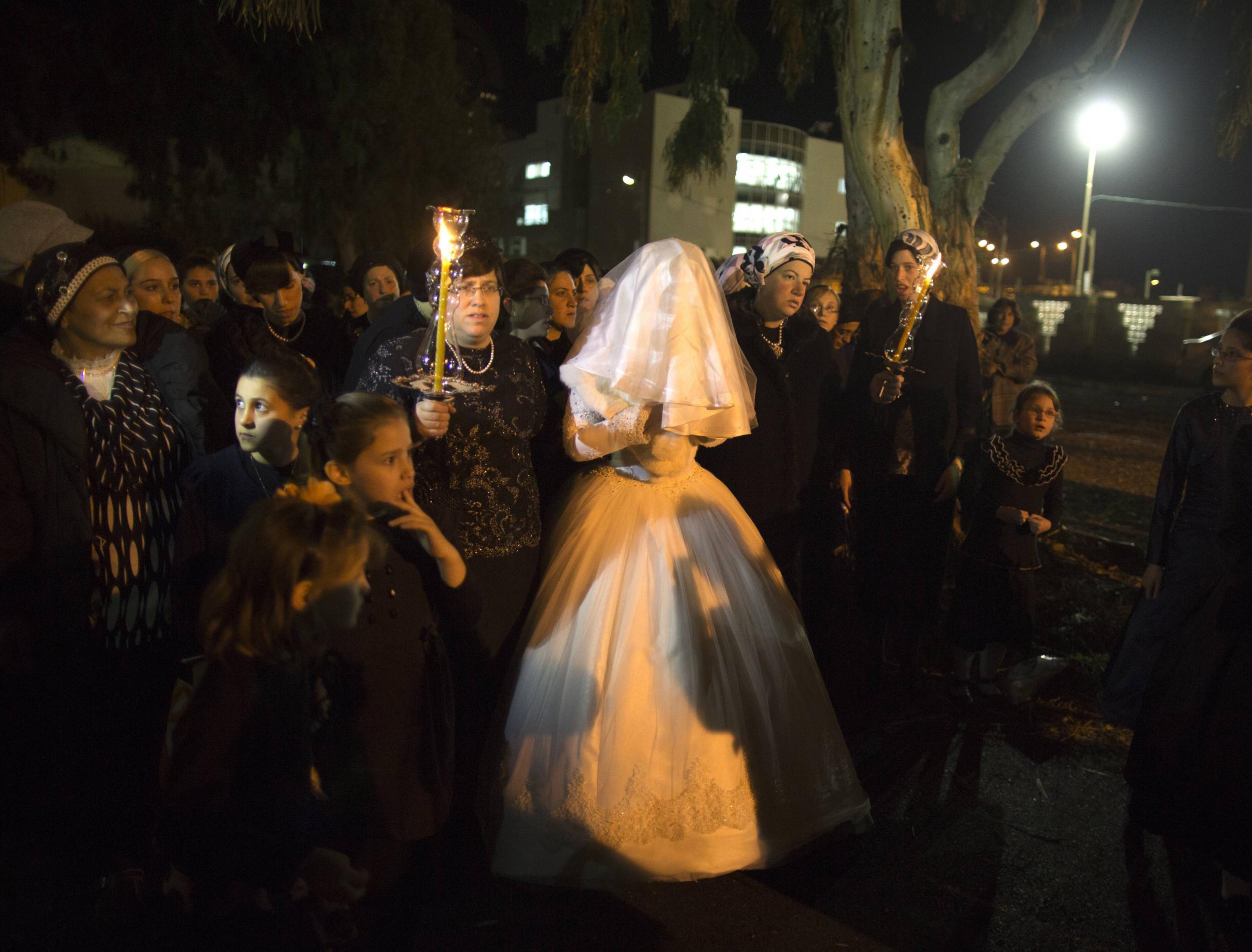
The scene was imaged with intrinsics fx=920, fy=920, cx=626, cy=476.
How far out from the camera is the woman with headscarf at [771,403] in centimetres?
410

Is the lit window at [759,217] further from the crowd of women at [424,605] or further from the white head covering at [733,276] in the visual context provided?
the crowd of women at [424,605]

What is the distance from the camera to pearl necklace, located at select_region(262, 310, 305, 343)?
4355 millimetres

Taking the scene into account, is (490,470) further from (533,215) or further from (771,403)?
(533,215)

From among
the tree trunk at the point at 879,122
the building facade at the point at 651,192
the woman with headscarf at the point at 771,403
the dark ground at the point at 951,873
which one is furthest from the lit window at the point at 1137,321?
the woman with headscarf at the point at 771,403

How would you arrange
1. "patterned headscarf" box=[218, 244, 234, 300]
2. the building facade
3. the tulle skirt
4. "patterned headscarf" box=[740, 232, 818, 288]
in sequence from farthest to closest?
1. the building facade
2. "patterned headscarf" box=[218, 244, 234, 300]
3. "patterned headscarf" box=[740, 232, 818, 288]
4. the tulle skirt

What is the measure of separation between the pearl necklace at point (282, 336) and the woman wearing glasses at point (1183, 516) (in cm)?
405

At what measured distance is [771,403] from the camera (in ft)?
13.5

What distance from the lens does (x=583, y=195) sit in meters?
49.1

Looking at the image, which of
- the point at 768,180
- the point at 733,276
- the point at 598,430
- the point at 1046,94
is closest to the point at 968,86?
the point at 1046,94

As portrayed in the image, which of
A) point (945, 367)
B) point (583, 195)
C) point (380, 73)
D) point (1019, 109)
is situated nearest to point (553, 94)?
point (583, 195)

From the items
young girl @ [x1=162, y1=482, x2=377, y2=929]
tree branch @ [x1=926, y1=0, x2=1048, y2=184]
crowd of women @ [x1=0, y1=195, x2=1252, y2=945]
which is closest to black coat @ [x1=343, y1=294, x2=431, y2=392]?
crowd of women @ [x1=0, y1=195, x2=1252, y2=945]

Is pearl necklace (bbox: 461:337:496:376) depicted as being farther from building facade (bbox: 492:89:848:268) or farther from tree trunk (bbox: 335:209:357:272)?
building facade (bbox: 492:89:848:268)

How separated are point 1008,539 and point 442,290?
3.27 meters

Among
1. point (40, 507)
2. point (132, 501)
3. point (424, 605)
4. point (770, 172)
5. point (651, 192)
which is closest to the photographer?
point (424, 605)
